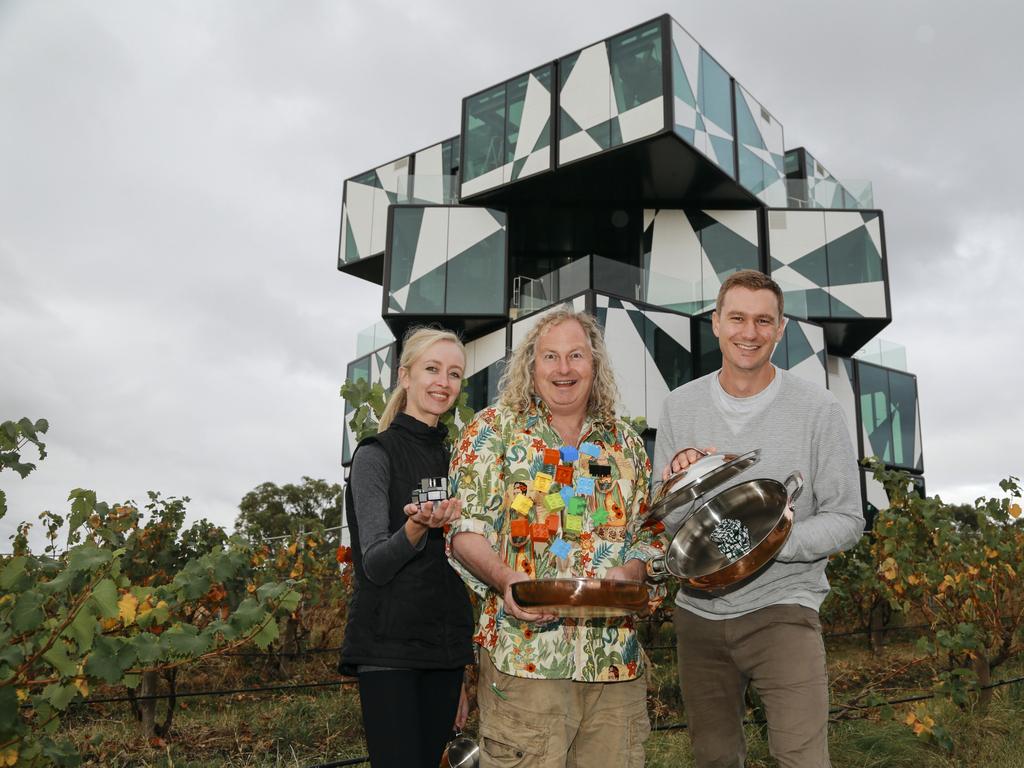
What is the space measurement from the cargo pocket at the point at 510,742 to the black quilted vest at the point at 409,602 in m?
0.25

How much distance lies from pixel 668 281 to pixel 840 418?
15089mm

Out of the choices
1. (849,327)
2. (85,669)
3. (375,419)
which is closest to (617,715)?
(85,669)

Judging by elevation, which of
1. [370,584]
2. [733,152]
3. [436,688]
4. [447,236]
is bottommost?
[436,688]

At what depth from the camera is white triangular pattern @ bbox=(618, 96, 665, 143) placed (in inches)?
607

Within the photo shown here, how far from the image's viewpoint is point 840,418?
2305 mm

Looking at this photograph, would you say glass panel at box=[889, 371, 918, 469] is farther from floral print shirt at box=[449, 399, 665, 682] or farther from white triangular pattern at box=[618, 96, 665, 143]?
floral print shirt at box=[449, 399, 665, 682]

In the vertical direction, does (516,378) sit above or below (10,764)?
above

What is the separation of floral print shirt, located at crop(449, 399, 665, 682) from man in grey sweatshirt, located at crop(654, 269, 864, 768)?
0.66 ft

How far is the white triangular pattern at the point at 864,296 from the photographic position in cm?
1842

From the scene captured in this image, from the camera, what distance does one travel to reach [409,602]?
216 cm

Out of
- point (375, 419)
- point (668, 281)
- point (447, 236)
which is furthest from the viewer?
point (447, 236)

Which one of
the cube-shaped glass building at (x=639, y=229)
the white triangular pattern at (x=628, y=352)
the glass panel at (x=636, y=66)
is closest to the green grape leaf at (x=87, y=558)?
the cube-shaped glass building at (x=639, y=229)

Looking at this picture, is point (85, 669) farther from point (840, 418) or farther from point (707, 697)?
point (840, 418)

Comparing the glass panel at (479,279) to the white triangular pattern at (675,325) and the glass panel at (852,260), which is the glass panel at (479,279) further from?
the glass panel at (852,260)
